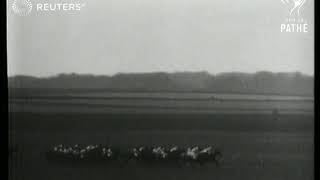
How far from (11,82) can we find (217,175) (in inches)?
31.3

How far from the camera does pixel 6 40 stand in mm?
1589

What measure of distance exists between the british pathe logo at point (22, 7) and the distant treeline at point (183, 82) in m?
0.22

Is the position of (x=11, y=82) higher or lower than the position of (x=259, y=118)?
higher

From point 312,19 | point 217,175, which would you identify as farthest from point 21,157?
point 312,19

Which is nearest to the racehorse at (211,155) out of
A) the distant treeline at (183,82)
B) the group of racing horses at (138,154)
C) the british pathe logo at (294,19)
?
the group of racing horses at (138,154)

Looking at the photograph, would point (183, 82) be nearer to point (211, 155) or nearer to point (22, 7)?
point (211, 155)

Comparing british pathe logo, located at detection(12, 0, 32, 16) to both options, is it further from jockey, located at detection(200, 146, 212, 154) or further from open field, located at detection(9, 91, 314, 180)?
jockey, located at detection(200, 146, 212, 154)

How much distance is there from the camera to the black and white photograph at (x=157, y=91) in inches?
61.0

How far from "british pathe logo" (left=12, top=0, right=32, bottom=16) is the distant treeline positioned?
0.74 ft

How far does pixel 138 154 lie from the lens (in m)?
1.58

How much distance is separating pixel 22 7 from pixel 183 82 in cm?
62

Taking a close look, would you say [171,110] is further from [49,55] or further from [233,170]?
[49,55]

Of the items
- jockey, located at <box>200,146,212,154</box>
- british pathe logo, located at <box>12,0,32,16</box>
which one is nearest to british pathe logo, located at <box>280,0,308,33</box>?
jockey, located at <box>200,146,212,154</box>

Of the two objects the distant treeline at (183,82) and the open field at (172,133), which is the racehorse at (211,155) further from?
the distant treeline at (183,82)
